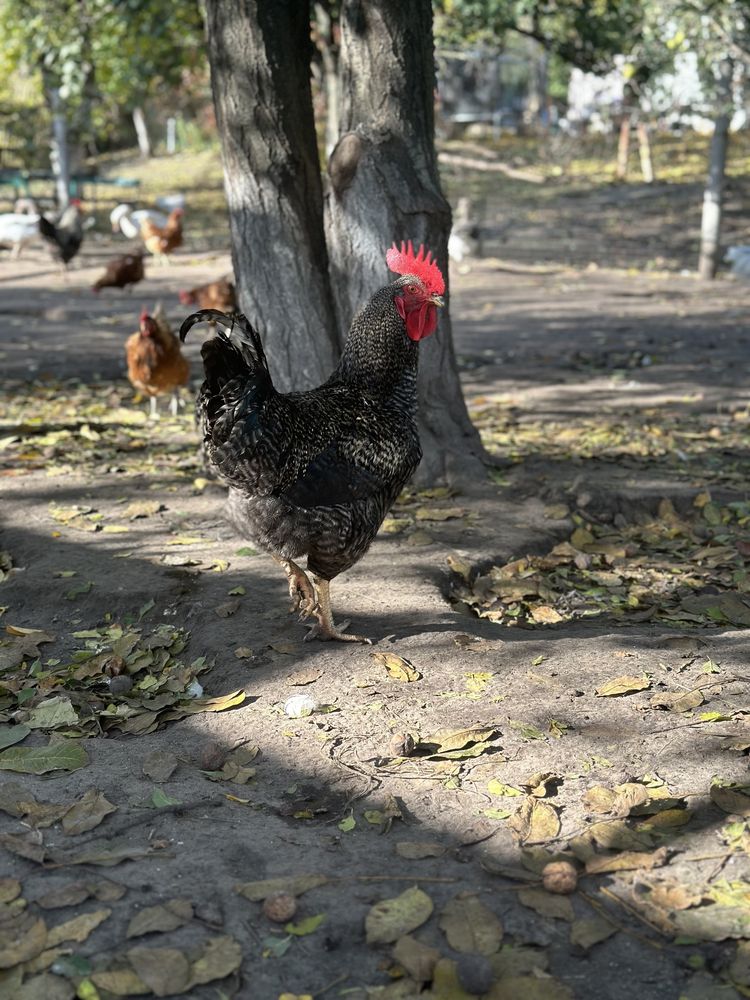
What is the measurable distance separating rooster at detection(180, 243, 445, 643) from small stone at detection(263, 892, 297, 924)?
1786 mm

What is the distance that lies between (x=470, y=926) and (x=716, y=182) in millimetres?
15013

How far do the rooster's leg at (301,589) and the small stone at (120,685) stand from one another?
855mm

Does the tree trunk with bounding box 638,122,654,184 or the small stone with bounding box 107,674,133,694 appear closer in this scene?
the small stone with bounding box 107,674,133,694

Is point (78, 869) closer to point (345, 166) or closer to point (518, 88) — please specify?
point (345, 166)

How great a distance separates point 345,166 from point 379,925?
4623 mm

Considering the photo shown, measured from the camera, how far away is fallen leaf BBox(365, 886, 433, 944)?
2.60 meters

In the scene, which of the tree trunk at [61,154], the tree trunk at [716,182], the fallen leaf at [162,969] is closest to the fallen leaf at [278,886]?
the fallen leaf at [162,969]

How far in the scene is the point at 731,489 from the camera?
665 centimetres

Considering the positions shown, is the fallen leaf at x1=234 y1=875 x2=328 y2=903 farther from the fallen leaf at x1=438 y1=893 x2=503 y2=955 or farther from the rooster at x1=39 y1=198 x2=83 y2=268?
the rooster at x1=39 y1=198 x2=83 y2=268

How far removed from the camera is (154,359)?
8.40 meters

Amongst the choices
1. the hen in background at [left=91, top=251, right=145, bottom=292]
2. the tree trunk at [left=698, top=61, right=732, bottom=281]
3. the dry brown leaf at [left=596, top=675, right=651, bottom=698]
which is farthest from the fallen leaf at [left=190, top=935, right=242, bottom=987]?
the tree trunk at [left=698, top=61, right=732, bottom=281]

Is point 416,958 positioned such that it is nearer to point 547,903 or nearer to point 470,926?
point 470,926

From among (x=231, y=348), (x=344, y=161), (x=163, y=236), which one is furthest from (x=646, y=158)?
(x=231, y=348)

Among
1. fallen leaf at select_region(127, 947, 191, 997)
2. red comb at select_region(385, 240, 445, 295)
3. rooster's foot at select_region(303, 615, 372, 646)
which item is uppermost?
red comb at select_region(385, 240, 445, 295)
